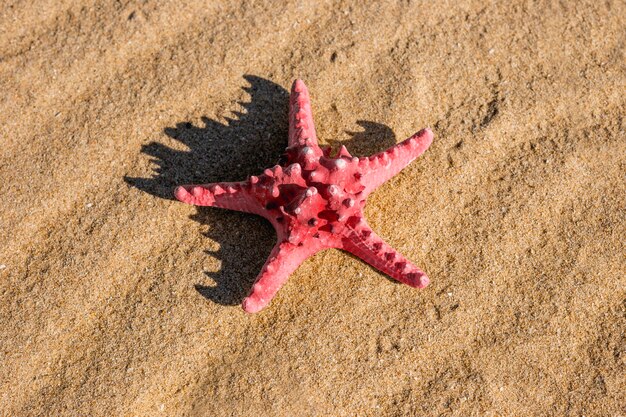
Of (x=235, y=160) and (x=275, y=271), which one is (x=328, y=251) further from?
(x=235, y=160)

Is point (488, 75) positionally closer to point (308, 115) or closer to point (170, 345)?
point (308, 115)

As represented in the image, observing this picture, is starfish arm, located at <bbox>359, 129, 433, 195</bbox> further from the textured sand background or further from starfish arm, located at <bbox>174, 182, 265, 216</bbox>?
starfish arm, located at <bbox>174, 182, 265, 216</bbox>

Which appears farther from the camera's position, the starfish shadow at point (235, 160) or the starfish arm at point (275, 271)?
the starfish shadow at point (235, 160)

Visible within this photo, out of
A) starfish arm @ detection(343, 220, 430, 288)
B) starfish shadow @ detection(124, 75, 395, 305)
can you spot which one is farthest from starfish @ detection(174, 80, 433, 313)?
starfish shadow @ detection(124, 75, 395, 305)

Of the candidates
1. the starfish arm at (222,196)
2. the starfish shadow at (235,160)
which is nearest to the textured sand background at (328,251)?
the starfish shadow at (235,160)

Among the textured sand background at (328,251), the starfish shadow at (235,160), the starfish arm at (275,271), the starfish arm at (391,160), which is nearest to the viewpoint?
the starfish arm at (275,271)

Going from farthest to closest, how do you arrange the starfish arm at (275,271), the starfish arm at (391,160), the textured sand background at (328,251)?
the starfish arm at (391,160)
the textured sand background at (328,251)
the starfish arm at (275,271)

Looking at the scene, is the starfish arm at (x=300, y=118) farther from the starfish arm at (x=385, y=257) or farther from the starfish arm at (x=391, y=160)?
the starfish arm at (x=385, y=257)

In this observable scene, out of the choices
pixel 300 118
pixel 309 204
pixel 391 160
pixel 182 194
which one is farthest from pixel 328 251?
pixel 182 194
